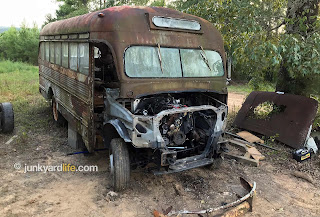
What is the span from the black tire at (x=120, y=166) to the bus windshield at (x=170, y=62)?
119 cm

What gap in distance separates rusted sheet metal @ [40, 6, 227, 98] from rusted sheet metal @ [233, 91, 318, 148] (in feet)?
8.01

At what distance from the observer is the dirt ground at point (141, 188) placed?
4.20 meters

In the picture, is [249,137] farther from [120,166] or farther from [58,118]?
[58,118]

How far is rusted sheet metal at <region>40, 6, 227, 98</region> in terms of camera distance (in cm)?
457

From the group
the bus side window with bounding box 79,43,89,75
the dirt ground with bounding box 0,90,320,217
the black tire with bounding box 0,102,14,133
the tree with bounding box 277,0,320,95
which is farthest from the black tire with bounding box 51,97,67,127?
the tree with bounding box 277,0,320,95

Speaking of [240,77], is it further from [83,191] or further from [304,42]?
[83,191]

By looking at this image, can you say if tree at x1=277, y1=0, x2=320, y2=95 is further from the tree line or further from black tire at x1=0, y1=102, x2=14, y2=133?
black tire at x1=0, y1=102, x2=14, y2=133

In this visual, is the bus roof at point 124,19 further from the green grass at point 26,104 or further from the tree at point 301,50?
the green grass at point 26,104

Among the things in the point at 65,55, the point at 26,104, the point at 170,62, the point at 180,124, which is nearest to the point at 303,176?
the point at 180,124

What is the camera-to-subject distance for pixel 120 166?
14.6 ft

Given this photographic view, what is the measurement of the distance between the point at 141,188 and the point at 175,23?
2.88m

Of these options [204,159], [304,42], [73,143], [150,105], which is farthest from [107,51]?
[304,42]

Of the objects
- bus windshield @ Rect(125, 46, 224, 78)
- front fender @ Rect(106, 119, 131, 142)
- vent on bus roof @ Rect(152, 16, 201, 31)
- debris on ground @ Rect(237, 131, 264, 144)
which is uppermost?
vent on bus roof @ Rect(152, 16, 201, 31)

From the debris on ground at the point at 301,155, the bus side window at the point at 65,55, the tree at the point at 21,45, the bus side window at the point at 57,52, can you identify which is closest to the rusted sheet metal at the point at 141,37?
the bus side window at the point at 65,55
